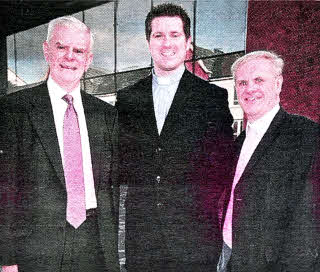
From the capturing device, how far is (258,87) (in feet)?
4.79

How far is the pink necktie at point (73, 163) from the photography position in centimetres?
151

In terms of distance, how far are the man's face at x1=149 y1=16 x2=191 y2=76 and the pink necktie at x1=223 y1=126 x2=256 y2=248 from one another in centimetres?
52

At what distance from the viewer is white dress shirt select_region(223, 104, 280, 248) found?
57.9 inches

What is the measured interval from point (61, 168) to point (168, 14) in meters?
0.95

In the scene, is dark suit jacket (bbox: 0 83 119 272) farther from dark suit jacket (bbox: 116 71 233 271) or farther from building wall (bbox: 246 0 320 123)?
building wall (bbox: 246 0 320 123)

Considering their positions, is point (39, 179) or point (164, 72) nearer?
point (39, 179)

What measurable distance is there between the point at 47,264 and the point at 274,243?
1.14m

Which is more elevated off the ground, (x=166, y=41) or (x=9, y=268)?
(x=166, y=41)

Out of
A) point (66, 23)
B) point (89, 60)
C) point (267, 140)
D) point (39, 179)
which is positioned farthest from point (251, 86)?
point (39, 179)

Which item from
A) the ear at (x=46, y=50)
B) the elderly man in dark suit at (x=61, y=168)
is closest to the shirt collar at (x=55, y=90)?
the elderly man in dark suit at (x=61, y=168)

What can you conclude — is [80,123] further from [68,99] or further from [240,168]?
[240,168]

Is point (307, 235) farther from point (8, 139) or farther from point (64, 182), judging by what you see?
point (8, 139)

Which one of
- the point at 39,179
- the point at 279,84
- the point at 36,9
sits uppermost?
the point at 36,9

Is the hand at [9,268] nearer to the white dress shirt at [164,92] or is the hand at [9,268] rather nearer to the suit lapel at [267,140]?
the white dress shirt at [164,92]
